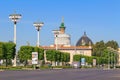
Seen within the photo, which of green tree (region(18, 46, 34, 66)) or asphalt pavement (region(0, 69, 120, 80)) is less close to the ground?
green tree (region(18, 46, 34, 66))

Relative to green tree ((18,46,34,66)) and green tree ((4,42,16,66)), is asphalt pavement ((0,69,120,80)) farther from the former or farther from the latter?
green tree ((18,46,34,66))

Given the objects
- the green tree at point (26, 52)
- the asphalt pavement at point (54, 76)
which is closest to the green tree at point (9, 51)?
the green tree at point (26, 52)

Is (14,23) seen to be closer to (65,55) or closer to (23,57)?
(23,57)

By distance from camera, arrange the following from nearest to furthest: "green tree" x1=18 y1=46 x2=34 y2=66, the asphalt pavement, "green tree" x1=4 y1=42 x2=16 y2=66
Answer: the asphalt pavement → "green tree" x1=4 y1=42 x2=16 y2=66 → "green tree" x1=18 y1=46 x2=34 y2=66

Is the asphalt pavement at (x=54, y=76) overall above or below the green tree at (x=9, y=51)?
below

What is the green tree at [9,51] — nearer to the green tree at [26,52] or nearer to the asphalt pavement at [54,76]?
the green tree at [26,52]

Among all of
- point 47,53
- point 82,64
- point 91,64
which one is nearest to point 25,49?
point 47,53

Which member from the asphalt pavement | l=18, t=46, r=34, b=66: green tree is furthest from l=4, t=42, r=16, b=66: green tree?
the asphalt pavement

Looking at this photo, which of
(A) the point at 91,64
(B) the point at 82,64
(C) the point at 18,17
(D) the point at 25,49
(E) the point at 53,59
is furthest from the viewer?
(A) the point at 91,64

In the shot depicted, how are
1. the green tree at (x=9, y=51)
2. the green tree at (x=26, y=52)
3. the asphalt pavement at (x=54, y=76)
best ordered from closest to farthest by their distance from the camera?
the asphalt pavement at (x=54, y=76), the green tree at (x=9, y=51), the green tree at (x=26, y=52)

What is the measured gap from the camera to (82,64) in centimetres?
14625

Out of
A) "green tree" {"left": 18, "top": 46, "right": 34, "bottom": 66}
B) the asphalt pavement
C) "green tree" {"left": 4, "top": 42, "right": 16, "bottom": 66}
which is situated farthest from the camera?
"green tree" {"left": 18, "top": 46, "right": 34, "bottom": 66}

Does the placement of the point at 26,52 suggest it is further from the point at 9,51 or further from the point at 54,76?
the point at 54,76

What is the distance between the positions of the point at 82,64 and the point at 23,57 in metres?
36.9
